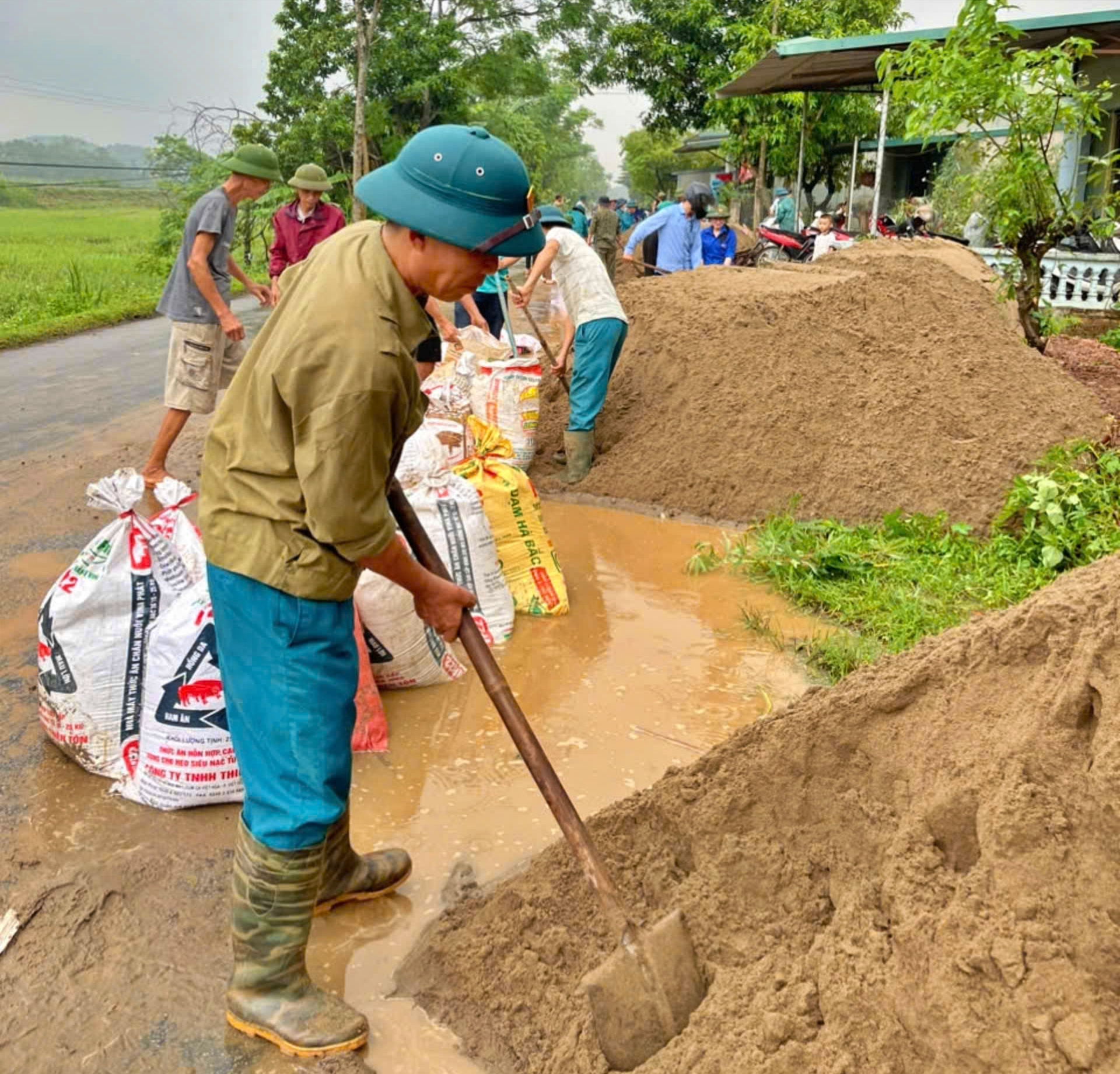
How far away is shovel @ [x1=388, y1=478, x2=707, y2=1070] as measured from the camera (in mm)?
1983

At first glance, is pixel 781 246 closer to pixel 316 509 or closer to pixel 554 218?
pixel 554 218

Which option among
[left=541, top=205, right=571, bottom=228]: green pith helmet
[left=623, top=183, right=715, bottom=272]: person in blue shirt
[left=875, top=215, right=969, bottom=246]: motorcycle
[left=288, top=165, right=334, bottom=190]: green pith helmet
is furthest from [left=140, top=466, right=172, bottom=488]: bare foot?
[left=875, top=215, right=969, bottom=246]: motorcycle

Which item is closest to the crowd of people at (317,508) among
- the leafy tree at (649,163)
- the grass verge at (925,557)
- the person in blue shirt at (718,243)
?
the grass verge at (925,557)

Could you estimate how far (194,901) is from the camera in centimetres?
257

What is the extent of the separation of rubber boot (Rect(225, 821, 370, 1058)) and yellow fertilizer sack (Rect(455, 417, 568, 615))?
225 cm

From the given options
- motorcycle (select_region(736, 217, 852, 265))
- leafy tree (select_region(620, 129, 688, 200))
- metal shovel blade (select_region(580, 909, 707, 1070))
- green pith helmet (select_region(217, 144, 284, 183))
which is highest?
leafy tree (select_region(620, 129, 688, 200))

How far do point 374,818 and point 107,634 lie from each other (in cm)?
89

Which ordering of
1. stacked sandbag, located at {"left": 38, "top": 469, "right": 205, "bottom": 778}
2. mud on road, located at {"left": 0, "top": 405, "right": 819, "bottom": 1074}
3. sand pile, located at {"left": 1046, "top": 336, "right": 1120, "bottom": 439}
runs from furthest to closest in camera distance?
sand pile, located at {"left": 1046, "top": 336, "right": 1120, "bottom": 439} → stacked sandbag, located at {"left": 38, "top": 469, "right": 205, "bottom": 778} → mud on road, located at {"left": 0, "top": 405, "right": 819, "bottom": 1074}

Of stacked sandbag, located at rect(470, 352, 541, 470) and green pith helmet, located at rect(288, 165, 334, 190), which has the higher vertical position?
green pith helmet, located at rect(288, 165, 334, 190)

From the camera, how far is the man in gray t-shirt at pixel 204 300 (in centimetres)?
520

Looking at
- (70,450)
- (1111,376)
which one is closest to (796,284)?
(1111,376)

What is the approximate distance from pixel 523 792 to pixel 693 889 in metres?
0.95

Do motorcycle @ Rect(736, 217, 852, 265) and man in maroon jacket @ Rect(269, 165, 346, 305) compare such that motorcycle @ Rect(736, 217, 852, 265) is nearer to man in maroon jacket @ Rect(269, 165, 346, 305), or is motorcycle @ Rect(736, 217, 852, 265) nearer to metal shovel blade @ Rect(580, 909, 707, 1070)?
man in maroon jacket @ Rect(269, 165, 346, 305)

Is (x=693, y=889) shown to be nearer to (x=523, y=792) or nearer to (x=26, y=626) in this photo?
(x=523, y=792)
